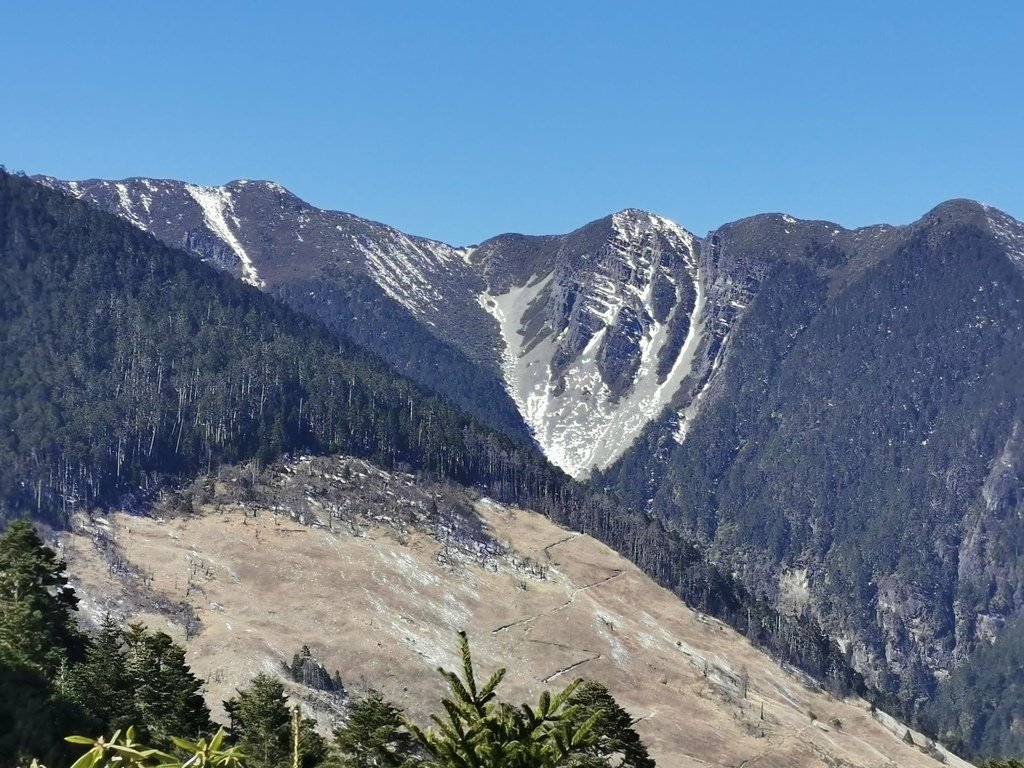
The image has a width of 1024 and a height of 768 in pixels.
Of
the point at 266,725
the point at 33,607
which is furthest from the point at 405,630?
the point at 266,725

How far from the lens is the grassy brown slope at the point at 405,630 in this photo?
511ft

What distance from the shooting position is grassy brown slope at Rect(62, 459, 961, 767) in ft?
A: 511

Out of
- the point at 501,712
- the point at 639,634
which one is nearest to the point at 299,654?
the point at 639,634

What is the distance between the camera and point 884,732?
196 m

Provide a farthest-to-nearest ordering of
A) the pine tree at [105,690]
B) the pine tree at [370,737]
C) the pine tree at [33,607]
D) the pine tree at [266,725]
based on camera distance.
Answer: the pine tree at [33,607] → the pine tree at [105,690] → the pine tree at [266,725] → the pine tree at [370,737]

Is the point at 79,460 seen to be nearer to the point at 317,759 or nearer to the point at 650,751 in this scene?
the point at 650,751

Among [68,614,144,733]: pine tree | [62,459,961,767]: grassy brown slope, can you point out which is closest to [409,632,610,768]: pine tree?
[68,614,144,733]: pine tree

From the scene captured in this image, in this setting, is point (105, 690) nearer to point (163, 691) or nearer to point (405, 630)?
point (163, 691)

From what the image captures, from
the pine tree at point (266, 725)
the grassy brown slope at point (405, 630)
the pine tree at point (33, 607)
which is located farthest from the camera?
the grassy brown slope at point (405, 630)

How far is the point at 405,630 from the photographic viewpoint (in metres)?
172

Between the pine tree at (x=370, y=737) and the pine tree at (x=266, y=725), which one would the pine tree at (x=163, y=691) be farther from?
the pine tree at (x=370, y=737)

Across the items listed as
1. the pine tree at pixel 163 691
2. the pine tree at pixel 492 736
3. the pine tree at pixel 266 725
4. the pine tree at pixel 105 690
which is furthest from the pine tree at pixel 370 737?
the pine tree at pixel 492 736

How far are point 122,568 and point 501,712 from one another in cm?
16148

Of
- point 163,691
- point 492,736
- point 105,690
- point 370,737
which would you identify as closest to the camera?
point 492,736
